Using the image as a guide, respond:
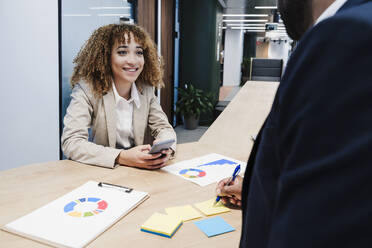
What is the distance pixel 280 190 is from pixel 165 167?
3.56 ft

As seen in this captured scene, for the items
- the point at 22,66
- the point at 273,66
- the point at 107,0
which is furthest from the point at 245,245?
the point at 273,66

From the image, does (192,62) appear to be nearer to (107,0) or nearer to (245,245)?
(107,0)

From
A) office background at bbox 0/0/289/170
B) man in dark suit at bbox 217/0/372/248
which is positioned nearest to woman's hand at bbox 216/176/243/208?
man in dark suit at bbox 217/0/372/248

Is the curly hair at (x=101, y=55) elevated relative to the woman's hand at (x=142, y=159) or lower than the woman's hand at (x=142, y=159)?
elevated

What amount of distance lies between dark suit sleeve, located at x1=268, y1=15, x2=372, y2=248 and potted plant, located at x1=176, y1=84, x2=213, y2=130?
5.06 meters

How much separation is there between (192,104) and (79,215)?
4.54 m

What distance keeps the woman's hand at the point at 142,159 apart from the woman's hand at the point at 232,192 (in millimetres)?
380

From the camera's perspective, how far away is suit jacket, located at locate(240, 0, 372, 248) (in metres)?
0.28

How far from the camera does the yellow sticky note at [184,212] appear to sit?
965mm

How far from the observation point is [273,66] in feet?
19.9

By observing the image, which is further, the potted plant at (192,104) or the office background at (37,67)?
the potted plant at (192,104)

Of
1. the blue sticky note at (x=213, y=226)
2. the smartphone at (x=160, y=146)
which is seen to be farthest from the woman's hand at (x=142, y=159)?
the blue sticky note at (x=213, y=226)

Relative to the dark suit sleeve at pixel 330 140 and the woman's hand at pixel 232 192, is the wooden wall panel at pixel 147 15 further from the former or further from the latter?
the dark suit sleeve at pixel 330 140

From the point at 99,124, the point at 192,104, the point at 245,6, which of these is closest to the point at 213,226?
the point at 99,124
